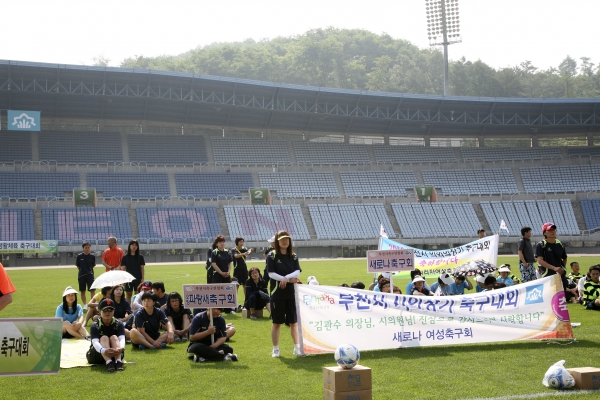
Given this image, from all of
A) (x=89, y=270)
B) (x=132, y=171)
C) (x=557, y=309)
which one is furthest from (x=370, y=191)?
(x=557, y=309)

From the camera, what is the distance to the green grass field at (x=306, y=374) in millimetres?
7828

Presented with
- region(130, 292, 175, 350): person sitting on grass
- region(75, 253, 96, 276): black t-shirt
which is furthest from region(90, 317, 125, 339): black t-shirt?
region(75, 253, 96, 276): black t-shirt

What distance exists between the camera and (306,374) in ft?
29.1

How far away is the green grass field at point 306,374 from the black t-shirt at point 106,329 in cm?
53

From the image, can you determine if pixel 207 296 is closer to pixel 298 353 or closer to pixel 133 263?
pixel 298 353

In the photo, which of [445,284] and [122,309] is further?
[445,284]

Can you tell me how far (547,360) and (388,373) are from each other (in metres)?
2.46

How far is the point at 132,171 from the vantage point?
189 ft

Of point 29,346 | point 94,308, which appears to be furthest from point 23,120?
point 29,346

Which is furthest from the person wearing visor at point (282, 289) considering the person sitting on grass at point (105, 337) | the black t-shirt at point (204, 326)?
the person sitting on grass at point (105, 337)

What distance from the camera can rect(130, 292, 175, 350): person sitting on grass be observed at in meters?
11.4

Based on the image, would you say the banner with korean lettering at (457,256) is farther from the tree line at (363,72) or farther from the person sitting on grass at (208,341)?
the tree line at (363,72)

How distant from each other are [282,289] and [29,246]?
39825 mm

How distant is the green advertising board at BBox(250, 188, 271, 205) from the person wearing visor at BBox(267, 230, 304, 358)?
47.0 meters
